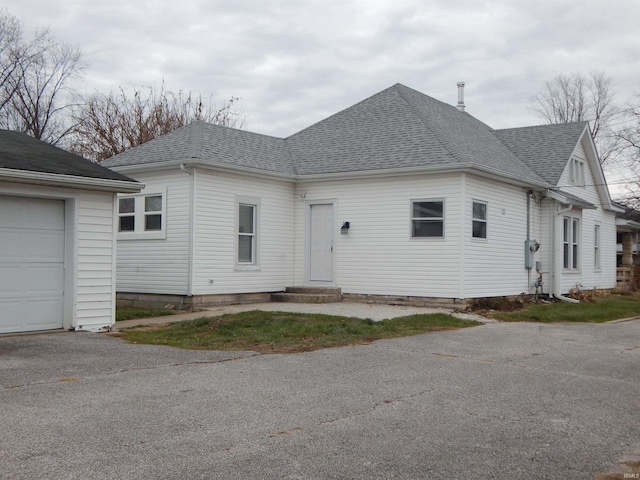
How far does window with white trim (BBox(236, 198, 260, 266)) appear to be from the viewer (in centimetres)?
1798

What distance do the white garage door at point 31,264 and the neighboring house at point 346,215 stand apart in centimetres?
480

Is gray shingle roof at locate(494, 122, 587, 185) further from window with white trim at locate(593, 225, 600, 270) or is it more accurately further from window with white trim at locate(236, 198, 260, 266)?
window with white trim at locate(236, 198, 260, 266)

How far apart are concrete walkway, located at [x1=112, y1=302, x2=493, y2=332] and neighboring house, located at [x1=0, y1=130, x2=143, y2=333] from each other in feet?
4.45

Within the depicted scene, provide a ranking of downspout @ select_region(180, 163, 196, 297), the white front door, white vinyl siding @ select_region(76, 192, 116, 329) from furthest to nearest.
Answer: the white front door < downspout @ select_region(180, 163, 196, 297) < white vinyl siding @ select_region(76, 192, 116, 329)

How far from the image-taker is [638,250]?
121 feet

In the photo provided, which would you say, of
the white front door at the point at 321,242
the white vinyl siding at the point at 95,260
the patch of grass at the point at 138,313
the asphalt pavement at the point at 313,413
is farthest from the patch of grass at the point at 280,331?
the white front door at the point at 321,242

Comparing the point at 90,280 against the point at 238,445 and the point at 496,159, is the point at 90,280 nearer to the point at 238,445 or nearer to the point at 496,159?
the point at 238,445

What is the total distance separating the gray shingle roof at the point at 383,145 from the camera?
1777 centimetres

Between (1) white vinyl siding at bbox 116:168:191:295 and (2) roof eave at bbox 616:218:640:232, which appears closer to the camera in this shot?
(1) white vinyl siding at bbox 116:168:191:295

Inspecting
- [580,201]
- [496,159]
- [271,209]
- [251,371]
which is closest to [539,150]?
[580,201]

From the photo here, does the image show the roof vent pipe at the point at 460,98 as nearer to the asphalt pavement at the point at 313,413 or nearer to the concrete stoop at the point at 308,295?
the concrete stoop at the point at 308,295

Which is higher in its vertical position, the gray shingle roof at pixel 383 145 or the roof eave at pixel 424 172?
the gray shingle roof at pixel 383 145

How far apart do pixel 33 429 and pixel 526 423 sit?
4378 mm

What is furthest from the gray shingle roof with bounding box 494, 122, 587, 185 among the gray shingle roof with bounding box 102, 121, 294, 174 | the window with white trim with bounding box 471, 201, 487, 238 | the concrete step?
the gray shingle roof with bounding box 102, 121, 294, 174
